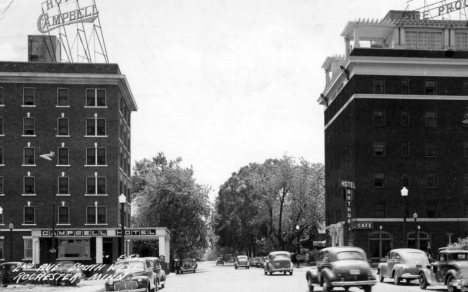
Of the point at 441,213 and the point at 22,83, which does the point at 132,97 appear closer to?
the point at 22,83

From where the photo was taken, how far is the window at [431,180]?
76312 mm

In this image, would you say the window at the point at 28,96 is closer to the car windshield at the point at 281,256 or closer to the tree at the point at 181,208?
the tree at the point at 181,208

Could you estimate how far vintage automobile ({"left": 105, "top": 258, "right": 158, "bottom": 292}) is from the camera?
100ft

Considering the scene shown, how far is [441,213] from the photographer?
75625mm

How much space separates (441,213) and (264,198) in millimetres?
31964

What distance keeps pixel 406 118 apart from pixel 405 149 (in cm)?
311

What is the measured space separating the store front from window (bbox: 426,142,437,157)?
91.6 ft

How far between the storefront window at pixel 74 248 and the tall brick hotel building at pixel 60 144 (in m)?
1.72

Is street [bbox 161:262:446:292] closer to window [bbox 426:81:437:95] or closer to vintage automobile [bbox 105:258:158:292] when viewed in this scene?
vintage automobile [bbox 105:258:158:292]

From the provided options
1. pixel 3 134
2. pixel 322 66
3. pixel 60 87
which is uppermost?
pixel 322 66

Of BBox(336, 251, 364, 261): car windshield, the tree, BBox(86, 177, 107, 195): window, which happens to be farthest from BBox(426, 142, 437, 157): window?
BBox(336, 251, 364, 261): car windshield

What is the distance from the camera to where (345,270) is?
27.2 m

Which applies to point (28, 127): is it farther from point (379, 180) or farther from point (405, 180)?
point (405, 180)

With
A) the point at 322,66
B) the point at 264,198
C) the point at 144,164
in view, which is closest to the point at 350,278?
the point at 322,66
